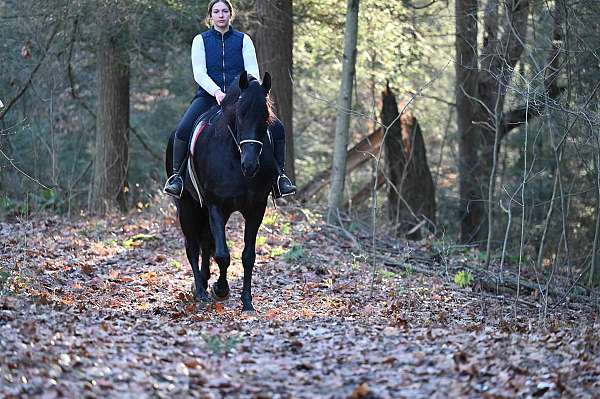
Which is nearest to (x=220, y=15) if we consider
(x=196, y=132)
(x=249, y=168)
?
(x=196, y=132)

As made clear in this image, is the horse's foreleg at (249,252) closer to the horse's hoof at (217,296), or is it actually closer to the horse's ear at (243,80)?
the horse's hoof at (217,296)

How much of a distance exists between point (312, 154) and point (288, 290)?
19295 millimetres

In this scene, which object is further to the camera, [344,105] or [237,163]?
[344,105]

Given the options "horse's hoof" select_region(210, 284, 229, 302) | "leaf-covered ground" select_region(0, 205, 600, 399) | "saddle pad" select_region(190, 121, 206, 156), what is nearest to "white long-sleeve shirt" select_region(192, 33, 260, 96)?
"saddle pad" select_region(190, 121, 206, 156)

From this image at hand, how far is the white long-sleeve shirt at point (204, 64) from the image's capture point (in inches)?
421

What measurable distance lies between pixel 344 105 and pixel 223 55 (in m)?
5.64

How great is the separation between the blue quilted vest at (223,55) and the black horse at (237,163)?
18.4 inches

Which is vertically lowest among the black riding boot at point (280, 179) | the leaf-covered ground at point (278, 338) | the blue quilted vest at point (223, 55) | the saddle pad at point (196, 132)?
the leaf-covered ground at point (278, 338)

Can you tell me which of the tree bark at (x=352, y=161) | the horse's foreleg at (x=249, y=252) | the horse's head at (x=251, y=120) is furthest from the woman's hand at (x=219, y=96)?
the tree bark at (x=352, y=161)

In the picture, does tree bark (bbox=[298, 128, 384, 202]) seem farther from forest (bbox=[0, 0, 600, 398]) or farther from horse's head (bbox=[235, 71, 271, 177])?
horse's head (bbox=[235, 71, 271, 177])

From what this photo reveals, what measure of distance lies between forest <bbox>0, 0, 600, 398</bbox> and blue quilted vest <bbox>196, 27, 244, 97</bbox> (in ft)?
0.64

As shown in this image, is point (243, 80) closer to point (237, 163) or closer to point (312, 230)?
point (237, 163)

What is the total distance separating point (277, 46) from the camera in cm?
1800

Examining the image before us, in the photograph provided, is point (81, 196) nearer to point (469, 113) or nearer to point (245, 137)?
point (469, 113)
